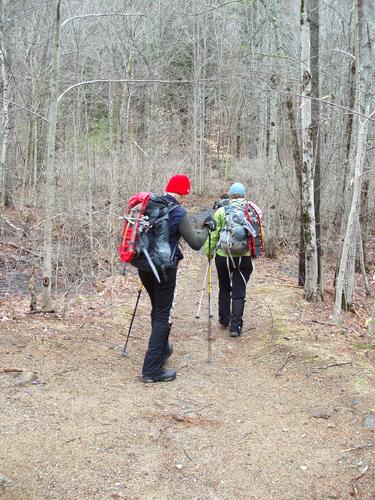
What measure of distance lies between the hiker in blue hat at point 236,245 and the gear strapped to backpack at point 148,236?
1.71m

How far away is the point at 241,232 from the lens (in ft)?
22.0

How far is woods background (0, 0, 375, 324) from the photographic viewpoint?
751 cm

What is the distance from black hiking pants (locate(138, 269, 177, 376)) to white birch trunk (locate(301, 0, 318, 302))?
3829 millimetres

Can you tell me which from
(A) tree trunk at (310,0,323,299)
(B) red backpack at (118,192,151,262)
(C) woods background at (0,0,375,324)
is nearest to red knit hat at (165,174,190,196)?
(B) red backpack at (118,192,151,262)

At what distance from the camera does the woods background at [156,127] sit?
7.51 metres

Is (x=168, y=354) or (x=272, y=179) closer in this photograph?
(x=168, y=354)

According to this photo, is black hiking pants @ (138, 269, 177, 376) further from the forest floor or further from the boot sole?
the forest floor

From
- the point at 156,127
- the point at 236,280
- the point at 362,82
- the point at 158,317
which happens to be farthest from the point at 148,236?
the point at 156,127

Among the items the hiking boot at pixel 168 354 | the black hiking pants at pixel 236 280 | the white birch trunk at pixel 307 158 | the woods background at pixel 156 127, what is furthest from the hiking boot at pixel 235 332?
the white birch trunk at pixel 307 158

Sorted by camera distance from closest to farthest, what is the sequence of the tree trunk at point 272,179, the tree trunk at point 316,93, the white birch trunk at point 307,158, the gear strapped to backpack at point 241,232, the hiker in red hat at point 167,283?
the hiker in red hat at point 167,283
the gear strapped to backpack at point 241,232
the white birch trunk at point 307,158
the tree trunk at point 316,93
the tree trunk at point 272,179

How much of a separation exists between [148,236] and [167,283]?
0.54 metres

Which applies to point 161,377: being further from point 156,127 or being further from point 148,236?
point 156,127

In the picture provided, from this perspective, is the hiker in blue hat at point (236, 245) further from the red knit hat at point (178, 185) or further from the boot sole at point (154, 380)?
the boot sole at point (154, 380)

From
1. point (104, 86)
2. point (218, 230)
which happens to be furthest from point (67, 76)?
point (218, 230)
